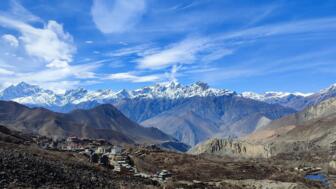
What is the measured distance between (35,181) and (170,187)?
923 inches

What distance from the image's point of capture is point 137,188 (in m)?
48.5

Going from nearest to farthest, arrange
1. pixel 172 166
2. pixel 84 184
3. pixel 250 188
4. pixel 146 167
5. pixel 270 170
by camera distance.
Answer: pixel 84 184, pixel 250 188, pixel 146 167, pixel 172 166, pixel 270 170

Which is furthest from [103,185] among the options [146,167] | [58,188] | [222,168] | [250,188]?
[222,168]

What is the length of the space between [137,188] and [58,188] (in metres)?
11.7

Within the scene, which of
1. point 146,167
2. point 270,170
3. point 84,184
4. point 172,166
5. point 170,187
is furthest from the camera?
point 270,170

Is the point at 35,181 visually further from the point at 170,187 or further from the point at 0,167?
the point at 170,187

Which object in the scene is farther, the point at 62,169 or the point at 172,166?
the point at 172,166

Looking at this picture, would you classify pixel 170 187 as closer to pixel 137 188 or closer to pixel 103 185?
pixel 137 188

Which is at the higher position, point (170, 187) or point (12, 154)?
point (12, 154)

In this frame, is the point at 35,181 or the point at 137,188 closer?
the point at 35,181

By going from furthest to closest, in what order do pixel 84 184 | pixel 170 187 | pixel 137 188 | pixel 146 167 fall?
pixel 146 167 < pixel 170 187 < pixel 137 188 < pixel 84 184

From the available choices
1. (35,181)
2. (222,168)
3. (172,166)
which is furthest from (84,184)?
(222,168)

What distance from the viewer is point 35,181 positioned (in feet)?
126

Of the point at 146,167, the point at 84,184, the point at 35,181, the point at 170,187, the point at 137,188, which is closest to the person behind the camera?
the point at 35,181
